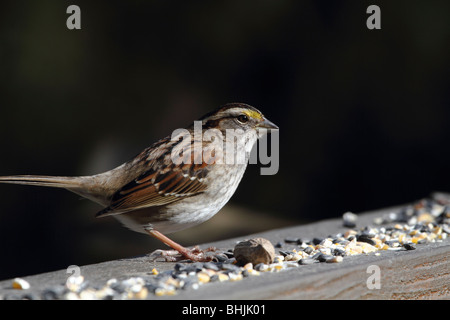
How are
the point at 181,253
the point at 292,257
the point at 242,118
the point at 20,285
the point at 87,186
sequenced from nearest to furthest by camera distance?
the point at 20,285, the point at 292,257, the point at 181,253, the point at 87,186, the point at 242,118

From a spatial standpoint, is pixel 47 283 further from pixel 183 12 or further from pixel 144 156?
pixel 183 12

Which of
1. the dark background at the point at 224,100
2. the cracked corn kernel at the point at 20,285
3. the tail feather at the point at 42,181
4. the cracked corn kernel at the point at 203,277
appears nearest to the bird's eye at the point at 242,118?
the tail feather at the point at 42,181

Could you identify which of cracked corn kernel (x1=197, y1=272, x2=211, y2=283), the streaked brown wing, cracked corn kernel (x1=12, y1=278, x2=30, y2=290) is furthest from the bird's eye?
cracked corn kernel (x1=12, y1=278, x2=30, y2=290)

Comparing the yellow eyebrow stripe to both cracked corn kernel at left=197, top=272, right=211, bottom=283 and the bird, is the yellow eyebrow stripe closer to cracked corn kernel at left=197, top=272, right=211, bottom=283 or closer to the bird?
the bird

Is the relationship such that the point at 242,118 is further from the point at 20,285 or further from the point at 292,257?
the point at 20,285

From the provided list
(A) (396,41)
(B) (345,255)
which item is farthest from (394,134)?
(B) (345,255)

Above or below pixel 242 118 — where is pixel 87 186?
below

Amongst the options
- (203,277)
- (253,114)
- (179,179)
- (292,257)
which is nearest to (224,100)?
(253,114)

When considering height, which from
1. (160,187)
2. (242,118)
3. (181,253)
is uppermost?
(242,118)
